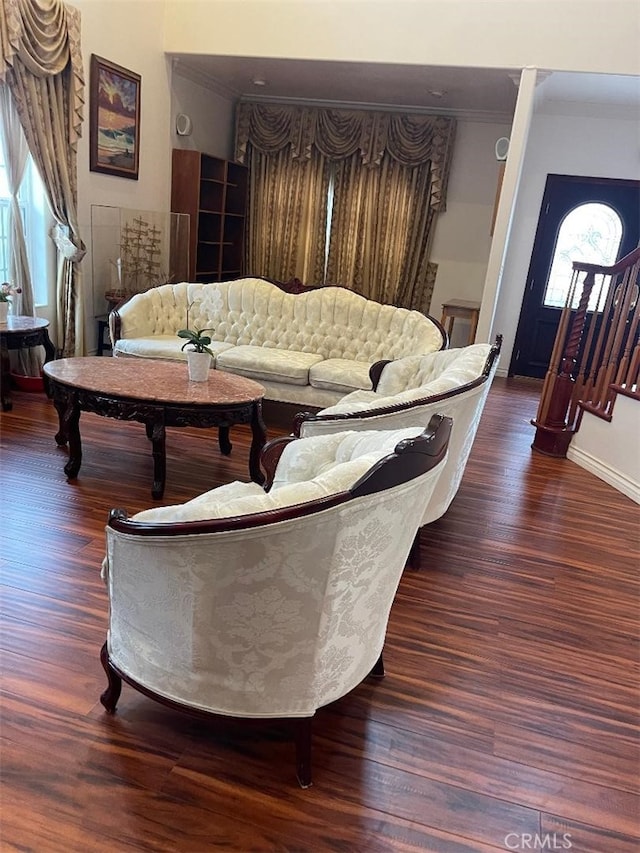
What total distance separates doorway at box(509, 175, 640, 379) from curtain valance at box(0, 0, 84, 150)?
475 centimetres

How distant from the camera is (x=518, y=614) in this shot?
8.39 ft

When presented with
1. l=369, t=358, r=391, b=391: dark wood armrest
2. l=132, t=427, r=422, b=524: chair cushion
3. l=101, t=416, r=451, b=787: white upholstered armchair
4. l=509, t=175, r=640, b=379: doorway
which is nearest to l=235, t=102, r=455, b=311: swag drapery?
l=509, t=175, r=640, b=379: doorway

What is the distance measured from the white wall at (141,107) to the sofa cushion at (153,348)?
955mm

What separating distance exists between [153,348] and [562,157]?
4.93 metres

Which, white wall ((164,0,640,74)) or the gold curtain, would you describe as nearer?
white wall ((164,0,640,74))

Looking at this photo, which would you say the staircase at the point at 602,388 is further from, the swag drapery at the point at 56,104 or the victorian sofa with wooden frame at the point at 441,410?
the swag drapery at the point at 56,104

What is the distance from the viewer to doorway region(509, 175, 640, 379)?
6.76 metres

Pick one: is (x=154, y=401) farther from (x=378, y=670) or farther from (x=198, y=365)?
(x=378, y=670)

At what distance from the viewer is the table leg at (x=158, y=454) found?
3.25 metres

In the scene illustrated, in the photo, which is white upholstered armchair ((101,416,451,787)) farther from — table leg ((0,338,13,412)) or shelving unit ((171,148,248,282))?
shelving unit ((171,148,248,282))

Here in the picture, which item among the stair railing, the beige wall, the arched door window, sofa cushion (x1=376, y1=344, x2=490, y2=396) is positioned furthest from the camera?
the arched door window

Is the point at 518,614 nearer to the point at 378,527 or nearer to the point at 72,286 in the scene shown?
the point at 378,527

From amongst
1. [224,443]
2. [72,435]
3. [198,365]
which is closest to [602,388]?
[224,443]

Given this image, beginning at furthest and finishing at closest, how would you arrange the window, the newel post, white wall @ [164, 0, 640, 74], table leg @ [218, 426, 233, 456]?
white wall @ [164, 0, 640, 74]
the window
the newel post
table leg @ [218, 426, 233, 456]
